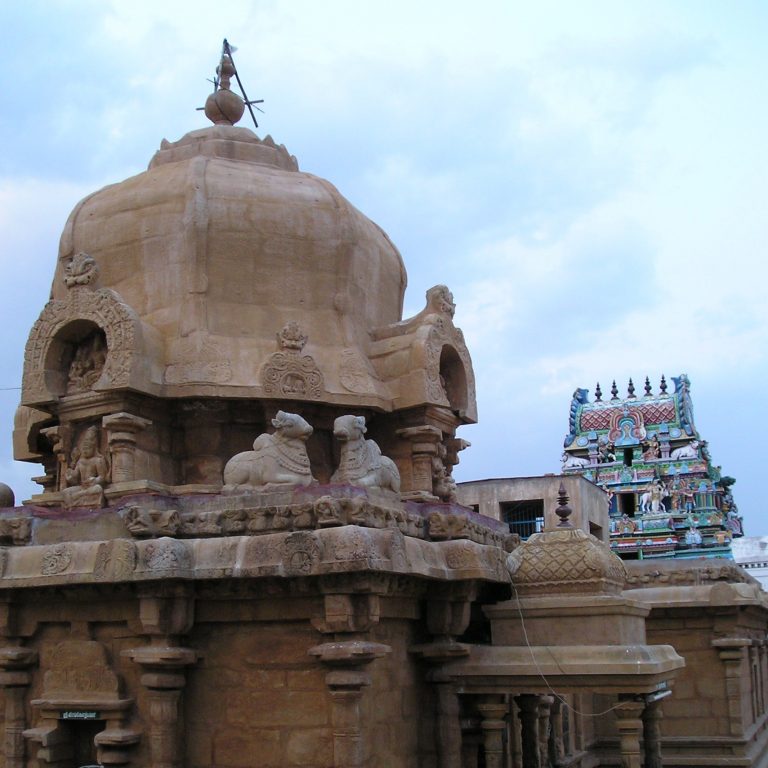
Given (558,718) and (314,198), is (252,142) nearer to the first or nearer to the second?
(314,198)

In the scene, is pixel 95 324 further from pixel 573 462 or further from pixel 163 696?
pixel 573 462

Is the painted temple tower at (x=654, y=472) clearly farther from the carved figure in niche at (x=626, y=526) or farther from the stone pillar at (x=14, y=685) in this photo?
the stone pillar at (x=14, y=685)

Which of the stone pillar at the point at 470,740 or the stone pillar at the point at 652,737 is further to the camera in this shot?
the stone pillar at the point at 652,737

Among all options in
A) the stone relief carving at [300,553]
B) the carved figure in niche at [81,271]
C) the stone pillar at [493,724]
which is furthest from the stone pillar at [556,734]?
the carved figure in niche at [81,271]

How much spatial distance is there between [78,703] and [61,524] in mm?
A: 1874

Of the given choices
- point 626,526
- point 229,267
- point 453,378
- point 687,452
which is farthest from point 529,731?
point 687,452

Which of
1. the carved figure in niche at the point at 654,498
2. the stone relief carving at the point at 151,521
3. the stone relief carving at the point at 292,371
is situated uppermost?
the carved figure in niche at the point at 654,498

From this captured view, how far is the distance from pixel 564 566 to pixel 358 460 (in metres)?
2.51

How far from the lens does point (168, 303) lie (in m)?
13.4

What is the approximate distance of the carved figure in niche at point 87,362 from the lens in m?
13.0

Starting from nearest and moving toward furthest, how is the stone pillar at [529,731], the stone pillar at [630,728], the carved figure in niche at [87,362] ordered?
the stone pillar at [630,728], the stone pillar at [529,731], the carved figure in niche at [87,362]

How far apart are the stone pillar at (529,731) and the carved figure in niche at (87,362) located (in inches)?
250

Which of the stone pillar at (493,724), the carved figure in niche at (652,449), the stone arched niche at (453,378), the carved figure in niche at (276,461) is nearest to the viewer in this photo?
the carved figure in niche at (276,461)

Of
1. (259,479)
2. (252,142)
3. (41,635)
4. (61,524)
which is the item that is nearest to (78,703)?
(41,635)
